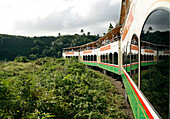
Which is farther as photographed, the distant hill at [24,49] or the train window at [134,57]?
the distant hill at [24,49]

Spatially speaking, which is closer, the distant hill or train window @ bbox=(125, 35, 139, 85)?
train window @ bbox=(125, 35, 139, 85)

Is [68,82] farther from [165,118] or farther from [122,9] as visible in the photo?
[122,9]

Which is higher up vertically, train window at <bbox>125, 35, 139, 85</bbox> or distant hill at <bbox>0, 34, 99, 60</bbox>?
distant hill at <bbox>0, 34, 99, 60</bbox>

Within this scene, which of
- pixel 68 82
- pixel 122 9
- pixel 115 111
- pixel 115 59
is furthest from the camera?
pixel 122 9

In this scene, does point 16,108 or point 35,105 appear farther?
point 35,105

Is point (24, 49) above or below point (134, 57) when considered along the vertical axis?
above

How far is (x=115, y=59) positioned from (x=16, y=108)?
22.6ft

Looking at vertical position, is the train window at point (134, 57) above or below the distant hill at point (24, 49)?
below

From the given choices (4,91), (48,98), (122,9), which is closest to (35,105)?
(48,98)

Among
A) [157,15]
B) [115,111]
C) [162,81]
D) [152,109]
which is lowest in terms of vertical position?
[115,111]

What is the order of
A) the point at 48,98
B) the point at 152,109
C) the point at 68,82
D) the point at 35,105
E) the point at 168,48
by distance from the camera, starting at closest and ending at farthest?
1. the point at 168,48
2. the point at 152,109
3. the point at 35,105
4. the point at 48,98
5. the point at 68,82

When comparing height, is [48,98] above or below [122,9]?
below

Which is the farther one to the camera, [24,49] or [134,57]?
[24,49]

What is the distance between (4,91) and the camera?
398 centimetres
